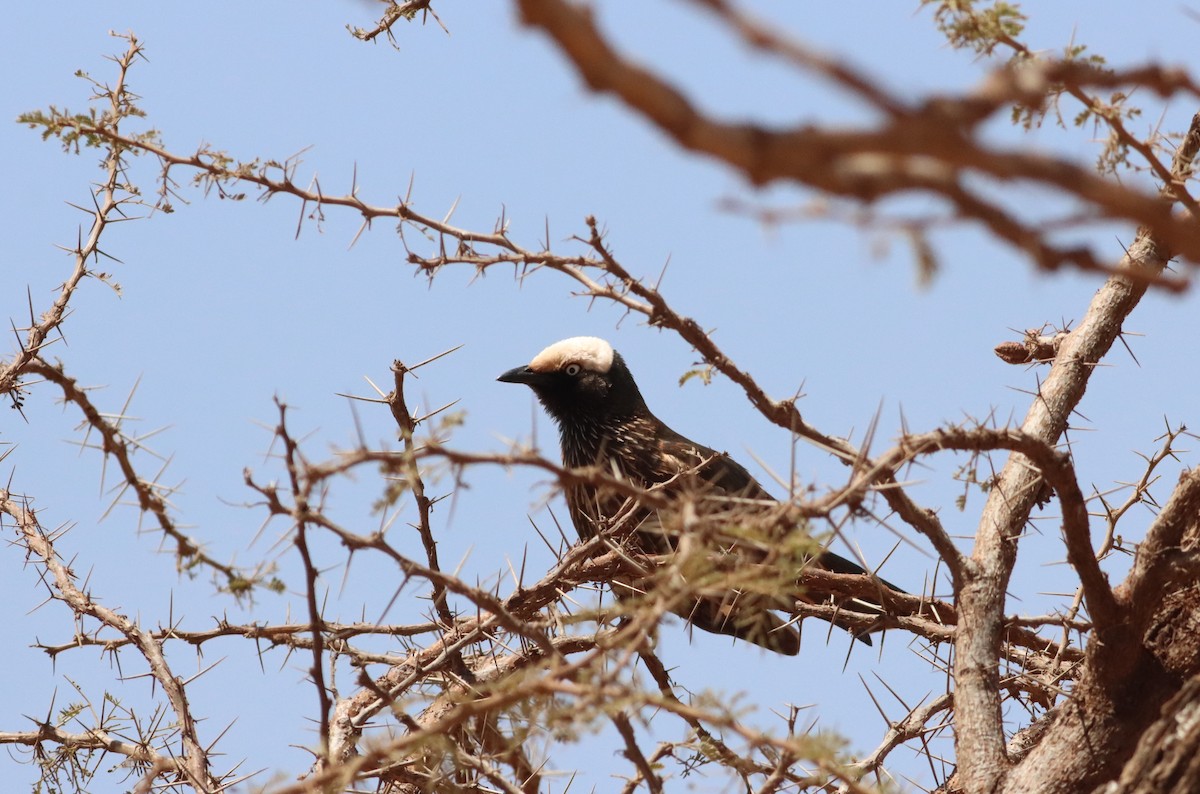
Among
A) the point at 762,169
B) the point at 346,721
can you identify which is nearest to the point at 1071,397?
the point at 346,721

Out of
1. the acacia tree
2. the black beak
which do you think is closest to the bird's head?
the black beak

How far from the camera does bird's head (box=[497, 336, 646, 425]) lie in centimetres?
654

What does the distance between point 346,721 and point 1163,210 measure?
9.84 feet

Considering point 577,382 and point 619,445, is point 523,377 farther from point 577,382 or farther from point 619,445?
point 619,445

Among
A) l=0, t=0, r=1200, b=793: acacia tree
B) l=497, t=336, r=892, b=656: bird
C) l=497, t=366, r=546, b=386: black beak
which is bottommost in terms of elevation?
l=0, t=0, r=1200, b=793: acacia tree

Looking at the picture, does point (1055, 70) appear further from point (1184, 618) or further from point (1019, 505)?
point (1019, 505)

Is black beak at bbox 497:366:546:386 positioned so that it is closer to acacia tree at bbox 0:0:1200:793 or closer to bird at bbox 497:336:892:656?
bird at bbox 497:336:892:656

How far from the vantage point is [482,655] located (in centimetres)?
439

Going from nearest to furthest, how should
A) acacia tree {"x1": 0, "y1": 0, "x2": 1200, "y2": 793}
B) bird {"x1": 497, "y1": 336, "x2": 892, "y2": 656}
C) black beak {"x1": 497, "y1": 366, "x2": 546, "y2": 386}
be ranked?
acacia tree {"x1": 0, "y1": 0, "x2": 1200, "y2": 793}
bird {"x1": 497, "y1": 336, "x2": 892, "y2": 656}
black beak {"x1": 497, "y1": 366, "x2": 546, "y2": 386}

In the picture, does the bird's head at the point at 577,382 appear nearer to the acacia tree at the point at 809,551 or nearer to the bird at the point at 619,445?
the bird at the point at 619,445

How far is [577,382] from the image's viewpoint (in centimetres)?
662

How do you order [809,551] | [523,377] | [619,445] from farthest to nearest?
[523,377]
[619,445]
[809,551]

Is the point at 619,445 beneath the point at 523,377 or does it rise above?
beneath

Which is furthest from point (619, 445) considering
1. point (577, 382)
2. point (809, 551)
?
point (809, 551)
